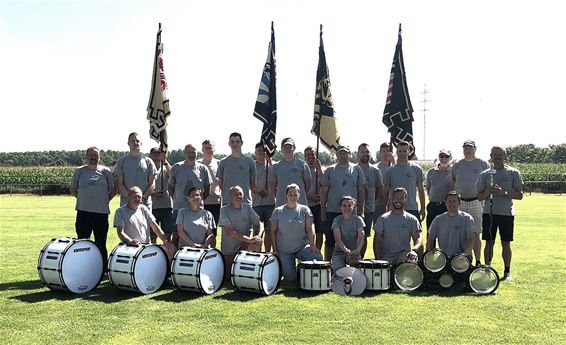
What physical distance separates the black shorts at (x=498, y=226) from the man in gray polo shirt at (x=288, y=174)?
130 inches

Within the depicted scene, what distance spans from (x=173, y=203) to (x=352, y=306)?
13.7ft

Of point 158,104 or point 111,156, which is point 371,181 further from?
point 111,156

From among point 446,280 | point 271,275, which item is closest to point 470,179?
point 446,280

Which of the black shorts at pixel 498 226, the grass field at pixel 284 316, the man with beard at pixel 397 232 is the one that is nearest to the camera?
the grass field at pixel 284 316

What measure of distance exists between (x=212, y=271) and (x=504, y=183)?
5.31m

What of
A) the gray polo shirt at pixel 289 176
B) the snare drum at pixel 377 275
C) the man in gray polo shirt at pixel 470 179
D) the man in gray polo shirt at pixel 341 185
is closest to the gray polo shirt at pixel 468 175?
the man in gray polo shirt at pixel 470 179

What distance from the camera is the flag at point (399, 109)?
12.1 metres

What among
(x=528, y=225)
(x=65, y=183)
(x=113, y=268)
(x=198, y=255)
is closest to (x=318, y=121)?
(x=198, y=255)

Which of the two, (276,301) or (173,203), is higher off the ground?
(173,203)

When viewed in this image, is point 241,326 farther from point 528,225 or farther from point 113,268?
point 528,225

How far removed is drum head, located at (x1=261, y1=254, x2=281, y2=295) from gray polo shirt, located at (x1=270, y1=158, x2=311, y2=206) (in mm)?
1882

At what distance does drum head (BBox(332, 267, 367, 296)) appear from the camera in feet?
28.3

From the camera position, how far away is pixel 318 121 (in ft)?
40.1

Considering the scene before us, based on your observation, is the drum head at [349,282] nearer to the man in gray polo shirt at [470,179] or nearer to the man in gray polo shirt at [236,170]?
the man in gray polo shirt at [236,170]
